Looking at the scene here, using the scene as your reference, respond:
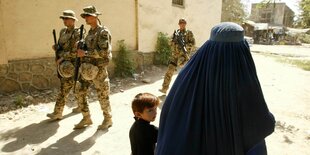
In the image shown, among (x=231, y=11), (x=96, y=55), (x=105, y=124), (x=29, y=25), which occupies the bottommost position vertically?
(x=105, y=124)

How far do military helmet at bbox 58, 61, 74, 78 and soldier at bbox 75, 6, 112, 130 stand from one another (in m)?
0.23

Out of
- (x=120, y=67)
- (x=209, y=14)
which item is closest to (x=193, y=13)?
(x=209, y=14)

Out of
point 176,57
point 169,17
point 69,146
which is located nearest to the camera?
point 69,146

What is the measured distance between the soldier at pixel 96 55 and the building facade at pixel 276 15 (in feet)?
159

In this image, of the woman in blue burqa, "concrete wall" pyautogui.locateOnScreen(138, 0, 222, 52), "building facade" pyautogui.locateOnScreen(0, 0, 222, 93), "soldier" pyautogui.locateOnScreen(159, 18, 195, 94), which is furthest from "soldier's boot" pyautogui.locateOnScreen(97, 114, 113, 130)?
"concrete wall" pyautogui.locateOnScreen(138, 0, 222, 52)

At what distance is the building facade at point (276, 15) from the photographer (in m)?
48.3

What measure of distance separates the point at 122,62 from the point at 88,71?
4.19 meters

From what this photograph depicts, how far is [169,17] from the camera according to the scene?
432 inches

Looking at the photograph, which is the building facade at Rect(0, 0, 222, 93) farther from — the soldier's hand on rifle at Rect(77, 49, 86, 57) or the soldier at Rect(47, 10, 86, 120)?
the soldier's hand on rifle at Rect(77, 49, 86, 57)

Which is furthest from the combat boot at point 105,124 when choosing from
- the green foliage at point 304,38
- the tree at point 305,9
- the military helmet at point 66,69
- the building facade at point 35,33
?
the green foliage at point 304,38

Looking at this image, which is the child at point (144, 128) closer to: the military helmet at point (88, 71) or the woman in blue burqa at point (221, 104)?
the woman in blue burqa at point (221, 104)

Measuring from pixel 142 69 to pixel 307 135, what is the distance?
5787 mm

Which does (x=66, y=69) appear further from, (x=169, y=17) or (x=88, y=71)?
(x=169, y=17)

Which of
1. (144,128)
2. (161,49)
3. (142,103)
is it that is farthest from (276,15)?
(144,128)
